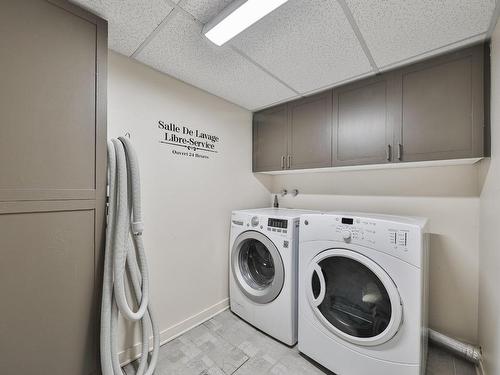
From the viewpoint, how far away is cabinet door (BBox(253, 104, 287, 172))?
87.0 inches

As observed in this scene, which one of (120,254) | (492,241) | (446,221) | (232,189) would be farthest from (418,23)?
(120,254)

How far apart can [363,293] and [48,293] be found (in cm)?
171

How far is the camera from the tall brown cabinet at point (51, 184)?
90 centimetres

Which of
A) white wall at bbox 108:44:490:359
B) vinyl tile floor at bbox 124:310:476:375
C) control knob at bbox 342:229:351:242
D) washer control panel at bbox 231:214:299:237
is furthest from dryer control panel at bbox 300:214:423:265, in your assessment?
vinyl tile floor at bbox 124:310:476:375

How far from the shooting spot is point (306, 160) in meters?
2.02

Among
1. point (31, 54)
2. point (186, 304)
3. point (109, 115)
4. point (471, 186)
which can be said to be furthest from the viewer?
point (186, 304)

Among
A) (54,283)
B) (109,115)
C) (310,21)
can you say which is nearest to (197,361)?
(54,283)

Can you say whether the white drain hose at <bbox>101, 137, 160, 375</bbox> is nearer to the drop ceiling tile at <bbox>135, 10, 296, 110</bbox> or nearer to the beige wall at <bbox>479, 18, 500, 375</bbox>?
the drop ceiling tile at <bbox>135, 10, 296, 110</bbox>

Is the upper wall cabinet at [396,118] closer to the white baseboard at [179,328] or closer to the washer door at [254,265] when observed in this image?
the washer door at [254,265]

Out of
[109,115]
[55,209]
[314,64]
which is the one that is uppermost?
[314,64]

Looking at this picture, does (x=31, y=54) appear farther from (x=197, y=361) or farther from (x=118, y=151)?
(x=197, y=361)

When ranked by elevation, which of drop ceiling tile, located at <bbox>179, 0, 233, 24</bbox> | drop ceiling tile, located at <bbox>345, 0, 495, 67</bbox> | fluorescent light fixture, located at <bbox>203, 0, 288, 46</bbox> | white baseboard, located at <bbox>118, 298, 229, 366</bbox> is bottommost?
white baseboard, located at <bbox>118, 298, 229, 366</bbox>

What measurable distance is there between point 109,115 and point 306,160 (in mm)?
1619

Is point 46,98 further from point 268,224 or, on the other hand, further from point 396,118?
point 396,118
